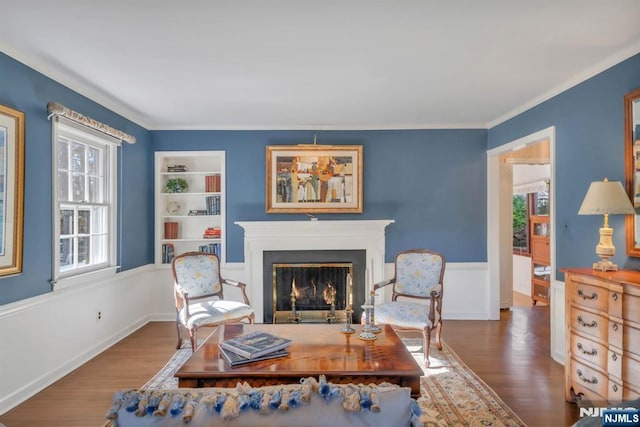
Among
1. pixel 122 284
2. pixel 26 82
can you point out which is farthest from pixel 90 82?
pixel 122 284

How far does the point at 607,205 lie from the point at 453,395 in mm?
1748

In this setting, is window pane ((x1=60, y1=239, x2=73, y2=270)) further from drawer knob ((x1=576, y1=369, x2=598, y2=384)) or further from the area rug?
drawer knob ((x1=576, y1=369, x2=598, y2=384))

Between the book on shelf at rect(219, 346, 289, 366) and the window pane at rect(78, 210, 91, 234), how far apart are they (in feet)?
7.56

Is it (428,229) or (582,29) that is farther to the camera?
(428,229)

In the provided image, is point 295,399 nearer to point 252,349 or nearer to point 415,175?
point 252,349

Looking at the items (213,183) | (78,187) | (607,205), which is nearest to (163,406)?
(607,205)

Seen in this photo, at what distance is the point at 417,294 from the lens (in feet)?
13.4

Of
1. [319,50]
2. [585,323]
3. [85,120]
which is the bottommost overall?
[585,323]

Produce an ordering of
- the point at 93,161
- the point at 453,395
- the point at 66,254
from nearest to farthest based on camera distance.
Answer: the point at 453,395
the point at 66,254
the point at 93,161

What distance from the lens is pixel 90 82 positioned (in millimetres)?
3391

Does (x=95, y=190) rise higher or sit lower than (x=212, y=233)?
higher

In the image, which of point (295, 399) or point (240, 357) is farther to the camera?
point (240, 357)

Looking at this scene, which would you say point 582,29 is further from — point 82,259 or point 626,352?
point 82,259

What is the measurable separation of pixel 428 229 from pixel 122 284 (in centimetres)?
380
